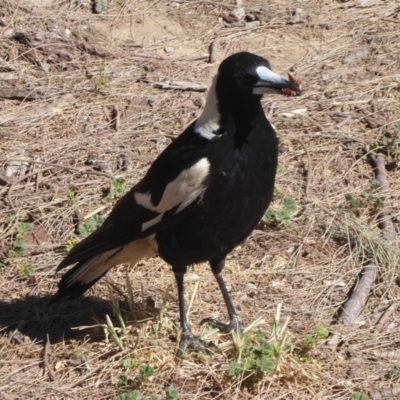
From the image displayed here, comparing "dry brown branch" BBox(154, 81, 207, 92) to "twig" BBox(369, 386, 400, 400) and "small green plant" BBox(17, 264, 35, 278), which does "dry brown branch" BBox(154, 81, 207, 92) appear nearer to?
"small green plant" BBox(17, 264, 35, 278)

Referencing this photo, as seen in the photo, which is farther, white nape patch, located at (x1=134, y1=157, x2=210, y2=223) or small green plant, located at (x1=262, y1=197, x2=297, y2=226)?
small green plant, located at (x1=262, y1=197, x2=297, y2=226)

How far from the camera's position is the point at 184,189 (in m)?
3.92

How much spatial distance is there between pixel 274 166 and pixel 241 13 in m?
3.58

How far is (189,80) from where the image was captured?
6.51 meters

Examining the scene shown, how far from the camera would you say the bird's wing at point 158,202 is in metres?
3.90

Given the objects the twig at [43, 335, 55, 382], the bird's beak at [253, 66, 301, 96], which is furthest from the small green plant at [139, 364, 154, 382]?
the bird's beak at [253, 66, 301, 96]

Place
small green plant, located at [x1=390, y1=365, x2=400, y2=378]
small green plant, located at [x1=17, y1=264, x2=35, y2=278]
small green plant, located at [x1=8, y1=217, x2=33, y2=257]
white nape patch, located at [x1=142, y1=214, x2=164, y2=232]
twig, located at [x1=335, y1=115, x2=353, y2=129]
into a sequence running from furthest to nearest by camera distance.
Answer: twig, located at [x1=335, y1=115, x2=353, y2=129], small green plant, located at [x1=8, y1=217, x2=33, y2=257], small green plant, located at [x1=17, y1=264, x2=35, y2=278], white nape patch, located at [x1=142, y1=214, x2=164, y2=232], small green plant, located at [x1=390, y1=365, x2=400, y2=378]

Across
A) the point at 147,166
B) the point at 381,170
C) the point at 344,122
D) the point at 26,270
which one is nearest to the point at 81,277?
the point at 26,270

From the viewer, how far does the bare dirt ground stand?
13.3ft

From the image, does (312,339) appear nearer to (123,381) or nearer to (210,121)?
(123,381)

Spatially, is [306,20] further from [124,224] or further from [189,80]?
[124,224]

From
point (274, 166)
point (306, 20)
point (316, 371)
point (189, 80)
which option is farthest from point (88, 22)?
point (316, 371)

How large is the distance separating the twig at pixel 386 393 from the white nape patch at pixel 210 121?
1.24 meters

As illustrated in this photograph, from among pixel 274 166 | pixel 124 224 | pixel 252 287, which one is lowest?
pixel 252 287
